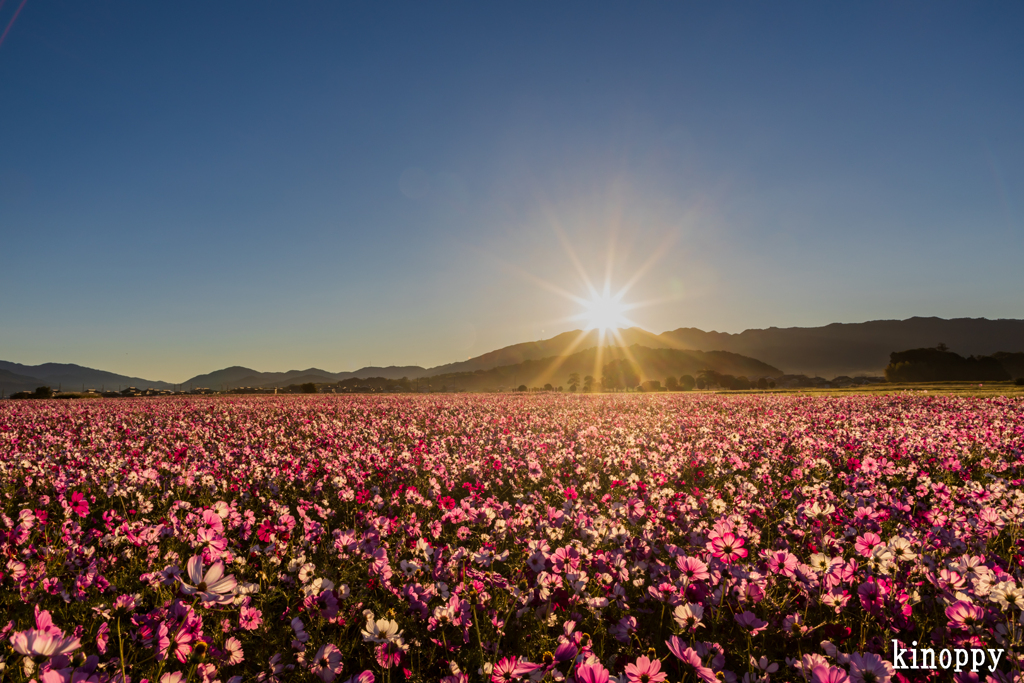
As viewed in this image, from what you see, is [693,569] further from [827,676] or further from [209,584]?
[209,584]

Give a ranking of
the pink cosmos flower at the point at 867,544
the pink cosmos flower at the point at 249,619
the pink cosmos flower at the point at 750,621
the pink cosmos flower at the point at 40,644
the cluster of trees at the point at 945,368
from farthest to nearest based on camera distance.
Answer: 1. the cluster of trees at the point at 945,368
2. the pink cosmos flower at the point at 867,544
3. the pink cosmos flower at the point at 249,619
4. the pink cosmos flower at the point at 750,621
5. the pink cosmos flower at the point at 40,644

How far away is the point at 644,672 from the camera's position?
193 cm

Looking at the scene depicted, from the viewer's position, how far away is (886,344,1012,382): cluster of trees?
8556 cm

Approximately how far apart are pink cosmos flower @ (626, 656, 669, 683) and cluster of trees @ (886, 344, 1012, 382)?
105 metres

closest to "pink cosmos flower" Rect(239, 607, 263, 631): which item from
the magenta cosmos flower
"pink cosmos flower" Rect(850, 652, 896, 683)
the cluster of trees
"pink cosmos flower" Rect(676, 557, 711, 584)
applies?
the magenta cosmos flower

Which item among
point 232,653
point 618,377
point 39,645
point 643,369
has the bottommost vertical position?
point 618,377

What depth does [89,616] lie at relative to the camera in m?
3.41

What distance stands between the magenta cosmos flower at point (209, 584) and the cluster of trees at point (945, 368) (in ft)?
348

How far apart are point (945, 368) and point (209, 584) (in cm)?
11667

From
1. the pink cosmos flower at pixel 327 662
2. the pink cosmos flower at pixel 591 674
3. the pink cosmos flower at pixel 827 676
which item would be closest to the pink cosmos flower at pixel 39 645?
the pink cosmos flower at pixel 327 662

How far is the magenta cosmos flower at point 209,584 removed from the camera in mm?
1889

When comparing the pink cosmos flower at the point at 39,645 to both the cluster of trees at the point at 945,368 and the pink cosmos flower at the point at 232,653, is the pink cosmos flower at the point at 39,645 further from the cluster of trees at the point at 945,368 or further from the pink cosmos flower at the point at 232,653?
the cluster of trees at the point at 945,368

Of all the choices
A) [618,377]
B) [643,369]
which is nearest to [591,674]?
[618,377]

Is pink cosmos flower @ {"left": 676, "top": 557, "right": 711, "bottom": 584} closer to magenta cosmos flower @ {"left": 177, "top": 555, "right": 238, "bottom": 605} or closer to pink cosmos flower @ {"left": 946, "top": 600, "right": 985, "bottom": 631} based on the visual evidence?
pink cosmos flower @ {"left": 946, "top": 600, "right": 985, "bottom": 631}
